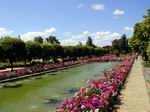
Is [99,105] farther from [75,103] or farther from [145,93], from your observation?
[145,93]

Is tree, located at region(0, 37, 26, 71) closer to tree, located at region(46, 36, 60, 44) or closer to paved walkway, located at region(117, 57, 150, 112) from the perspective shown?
paved walkway, located at region(117, 57, 150, 112)

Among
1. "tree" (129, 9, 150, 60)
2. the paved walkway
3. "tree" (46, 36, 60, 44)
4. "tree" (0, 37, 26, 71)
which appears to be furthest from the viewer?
"tree" (46, 36, 60, 44)

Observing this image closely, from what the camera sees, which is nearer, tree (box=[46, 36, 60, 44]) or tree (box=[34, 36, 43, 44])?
tree (box=[34, 36, 43, 44])

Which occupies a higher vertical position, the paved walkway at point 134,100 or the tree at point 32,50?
the tree at point 32,50

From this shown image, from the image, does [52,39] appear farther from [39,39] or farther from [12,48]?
[12,48]

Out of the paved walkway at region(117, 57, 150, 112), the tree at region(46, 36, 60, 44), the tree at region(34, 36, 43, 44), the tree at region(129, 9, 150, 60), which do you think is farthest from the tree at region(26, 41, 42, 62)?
the tree at region(46, 36, 60, 44)

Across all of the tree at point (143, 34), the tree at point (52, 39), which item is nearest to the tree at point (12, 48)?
the tree at point (143, 34)

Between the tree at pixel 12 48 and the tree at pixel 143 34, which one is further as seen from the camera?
the tree at pixel 12 48

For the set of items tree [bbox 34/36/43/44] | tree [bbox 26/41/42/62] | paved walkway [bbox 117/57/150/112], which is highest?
tree [bbox 34/36/43/44]

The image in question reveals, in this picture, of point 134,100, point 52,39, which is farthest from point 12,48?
point 52,39

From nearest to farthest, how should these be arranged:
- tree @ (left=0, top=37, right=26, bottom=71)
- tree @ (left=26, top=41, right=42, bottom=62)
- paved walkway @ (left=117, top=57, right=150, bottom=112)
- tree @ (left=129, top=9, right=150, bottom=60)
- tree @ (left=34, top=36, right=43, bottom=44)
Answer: paved walkway @ (left=117, top=57, right=150, bottom=112)
tree @ (left=129, top=9, right=150, bottom=60)
tree @ (left=0, top=37, right=26, bottom=71)
tree @ (left=26, top=41, right=42, bottom=62)
tree @ (left=34, top=36, right=43, bottom=44)

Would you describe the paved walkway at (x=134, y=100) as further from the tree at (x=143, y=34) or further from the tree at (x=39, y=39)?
the tree at (x=39, y=39)

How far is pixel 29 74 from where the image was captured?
105 feet

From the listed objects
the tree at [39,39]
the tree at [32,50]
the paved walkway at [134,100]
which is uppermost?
the tree at [39,39]
